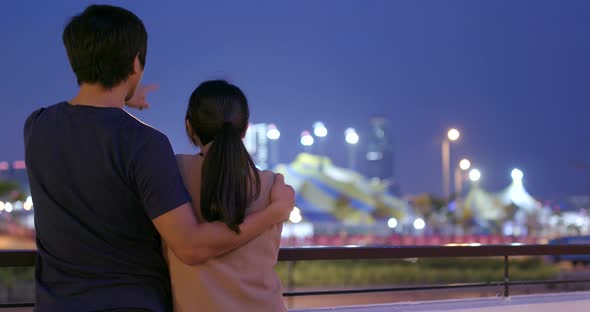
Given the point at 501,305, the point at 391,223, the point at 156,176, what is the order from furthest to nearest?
the point at 391,223
the point at 501,305
the point at 156,176

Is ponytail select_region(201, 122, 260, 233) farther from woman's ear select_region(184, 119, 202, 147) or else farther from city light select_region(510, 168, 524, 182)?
city light select_region(510, 168, 524, 182)

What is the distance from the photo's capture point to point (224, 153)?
1956mm

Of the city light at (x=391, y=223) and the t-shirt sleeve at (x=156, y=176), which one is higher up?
the t-shirt sleeve at (x=156, y=176)

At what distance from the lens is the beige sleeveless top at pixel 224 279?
1.97 m

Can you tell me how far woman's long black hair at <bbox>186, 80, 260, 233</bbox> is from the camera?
1.92 m

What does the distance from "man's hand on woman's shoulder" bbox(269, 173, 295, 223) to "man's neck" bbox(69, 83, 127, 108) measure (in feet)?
1.42

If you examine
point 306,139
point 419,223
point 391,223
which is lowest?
point 419,223

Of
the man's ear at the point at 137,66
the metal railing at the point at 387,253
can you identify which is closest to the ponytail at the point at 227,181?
the man's ear at the point at 137,66

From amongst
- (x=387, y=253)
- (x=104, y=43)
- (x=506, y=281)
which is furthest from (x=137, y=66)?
(x=506, y=281)

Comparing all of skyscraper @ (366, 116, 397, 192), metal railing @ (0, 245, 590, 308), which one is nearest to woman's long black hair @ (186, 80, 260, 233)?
metal railing @ (0, 245, 590, 308)

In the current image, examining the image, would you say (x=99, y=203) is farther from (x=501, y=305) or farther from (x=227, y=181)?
(x=501, y=305)

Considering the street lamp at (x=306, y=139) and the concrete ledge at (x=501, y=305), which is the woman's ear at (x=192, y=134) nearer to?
the concrete ledge at (x=501, y=305)

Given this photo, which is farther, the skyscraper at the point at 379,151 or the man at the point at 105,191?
the skyscraper at the point at 379,151

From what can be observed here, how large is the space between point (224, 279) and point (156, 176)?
0.34m
